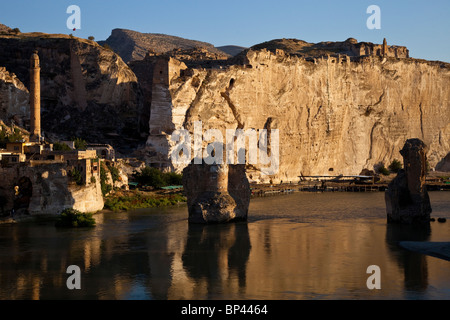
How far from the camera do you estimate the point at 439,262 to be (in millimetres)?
23688

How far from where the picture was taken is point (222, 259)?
25141 mm

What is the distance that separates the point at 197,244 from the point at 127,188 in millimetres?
18281

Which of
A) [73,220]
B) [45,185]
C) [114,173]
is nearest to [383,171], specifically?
[114,173]

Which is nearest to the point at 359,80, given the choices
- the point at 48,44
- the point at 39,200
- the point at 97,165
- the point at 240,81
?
the point at 240,81

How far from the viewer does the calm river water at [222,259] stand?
20000mm

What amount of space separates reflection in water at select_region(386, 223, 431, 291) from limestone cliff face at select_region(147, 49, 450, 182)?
87.9 feet

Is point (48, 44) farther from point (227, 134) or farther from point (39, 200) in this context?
point (39, 200)

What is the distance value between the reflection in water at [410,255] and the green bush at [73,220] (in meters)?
13.9

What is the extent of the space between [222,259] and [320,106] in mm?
47654

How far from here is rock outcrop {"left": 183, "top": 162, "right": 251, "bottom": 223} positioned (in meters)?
33.4

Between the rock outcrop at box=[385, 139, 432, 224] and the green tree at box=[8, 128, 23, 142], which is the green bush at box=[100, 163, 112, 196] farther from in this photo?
the rock outcrop at box=[385, 139, 432, 224]

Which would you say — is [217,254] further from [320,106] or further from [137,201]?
[320,106]

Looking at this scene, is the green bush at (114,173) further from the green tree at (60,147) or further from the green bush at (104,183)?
the green tree at (60,147)

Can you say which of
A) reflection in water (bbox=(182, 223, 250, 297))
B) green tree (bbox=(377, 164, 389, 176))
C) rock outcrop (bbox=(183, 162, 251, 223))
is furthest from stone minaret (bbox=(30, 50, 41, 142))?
green tree (bbox=(377, 164, 389, 176))
